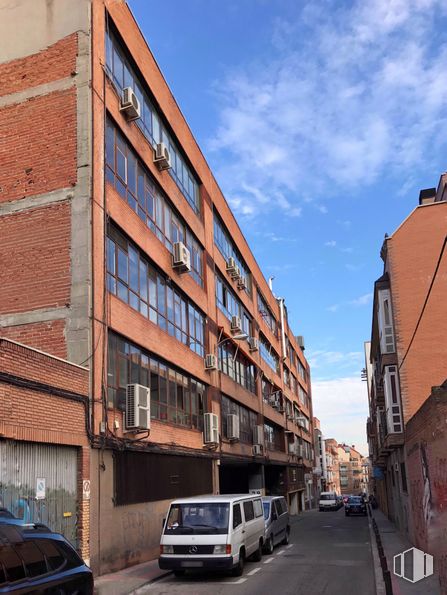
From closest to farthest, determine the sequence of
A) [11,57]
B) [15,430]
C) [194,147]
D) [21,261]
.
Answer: [15,430] → [21,261] → [11,57] → [194,147]

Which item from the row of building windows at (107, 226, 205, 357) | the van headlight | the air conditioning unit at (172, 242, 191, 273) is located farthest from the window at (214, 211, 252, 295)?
the van headlight

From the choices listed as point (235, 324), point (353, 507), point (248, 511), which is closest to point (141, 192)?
point (248, 511)

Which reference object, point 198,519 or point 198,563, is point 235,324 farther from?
point 198,563

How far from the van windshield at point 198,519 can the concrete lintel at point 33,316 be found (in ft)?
18.0

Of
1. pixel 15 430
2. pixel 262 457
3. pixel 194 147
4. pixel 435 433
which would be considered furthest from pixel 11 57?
pixel 262 457

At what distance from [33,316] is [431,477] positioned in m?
10.3

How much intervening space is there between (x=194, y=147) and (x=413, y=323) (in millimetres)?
11870

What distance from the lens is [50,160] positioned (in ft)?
53.1

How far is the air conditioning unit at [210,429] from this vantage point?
2348 centimetres

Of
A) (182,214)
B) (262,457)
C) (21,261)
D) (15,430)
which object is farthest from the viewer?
(262,457)

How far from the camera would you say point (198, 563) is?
43.4 feet

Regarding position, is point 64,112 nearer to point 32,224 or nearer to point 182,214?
point 32,224

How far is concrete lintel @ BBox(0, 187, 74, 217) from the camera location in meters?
15.7

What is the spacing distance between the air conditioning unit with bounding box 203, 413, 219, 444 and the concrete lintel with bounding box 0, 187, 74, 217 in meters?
11.4
